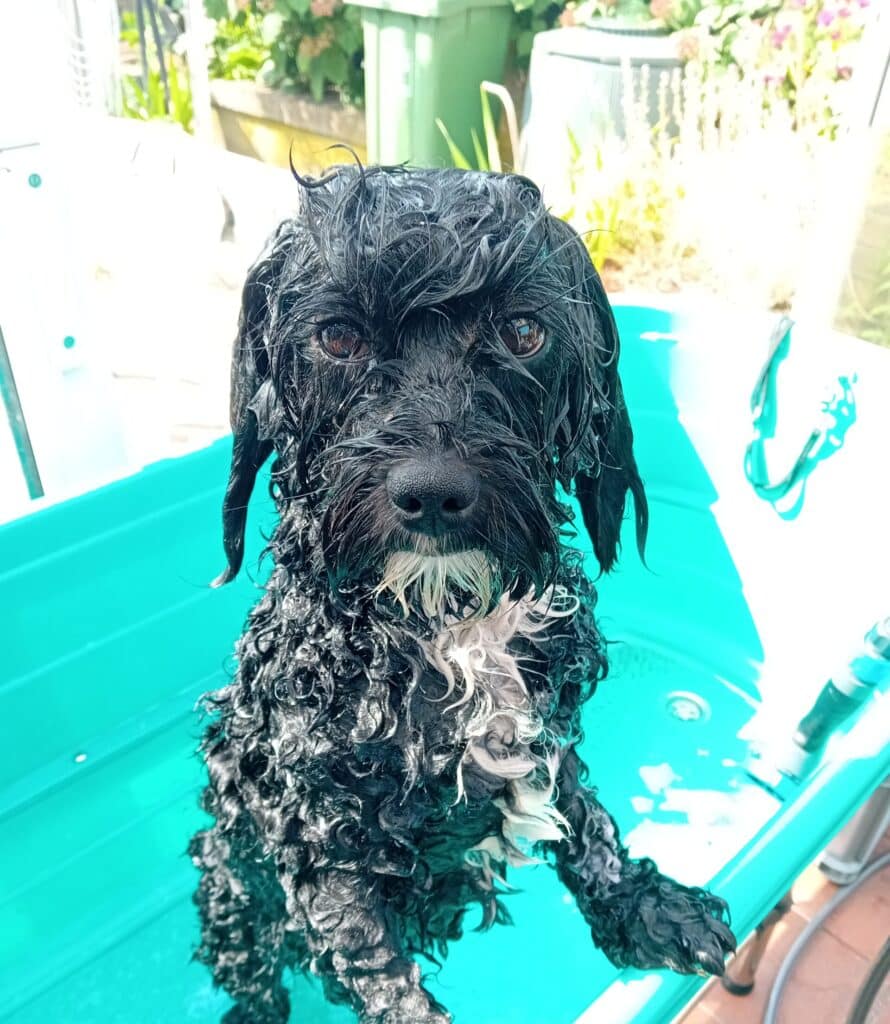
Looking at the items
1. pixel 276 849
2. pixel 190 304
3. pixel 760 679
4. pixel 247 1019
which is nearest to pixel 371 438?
pixel 276 849

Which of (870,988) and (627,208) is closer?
(870,988)

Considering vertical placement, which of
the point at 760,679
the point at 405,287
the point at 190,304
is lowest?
the point at 760,679

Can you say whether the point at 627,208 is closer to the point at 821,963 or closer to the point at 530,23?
the point at 530,23

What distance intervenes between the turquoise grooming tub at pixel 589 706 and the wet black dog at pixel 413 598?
1.52 feet

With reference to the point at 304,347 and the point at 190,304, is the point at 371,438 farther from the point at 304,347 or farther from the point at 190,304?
the point at 190,304

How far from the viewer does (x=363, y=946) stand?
65.1 inches

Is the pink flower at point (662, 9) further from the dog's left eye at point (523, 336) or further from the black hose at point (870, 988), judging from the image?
the black hose at point (870, 988)

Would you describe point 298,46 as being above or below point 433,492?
below

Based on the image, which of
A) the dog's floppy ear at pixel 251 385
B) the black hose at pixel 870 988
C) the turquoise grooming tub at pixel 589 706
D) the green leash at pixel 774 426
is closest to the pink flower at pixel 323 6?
the turquoise grooming tub at pixel 589 706

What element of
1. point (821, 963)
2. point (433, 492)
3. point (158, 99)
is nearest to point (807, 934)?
point (821, 963)

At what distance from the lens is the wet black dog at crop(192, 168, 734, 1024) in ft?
4.40

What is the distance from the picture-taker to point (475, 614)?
1.57 m

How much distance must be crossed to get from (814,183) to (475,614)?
4.09 m

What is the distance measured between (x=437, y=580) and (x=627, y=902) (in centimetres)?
85
